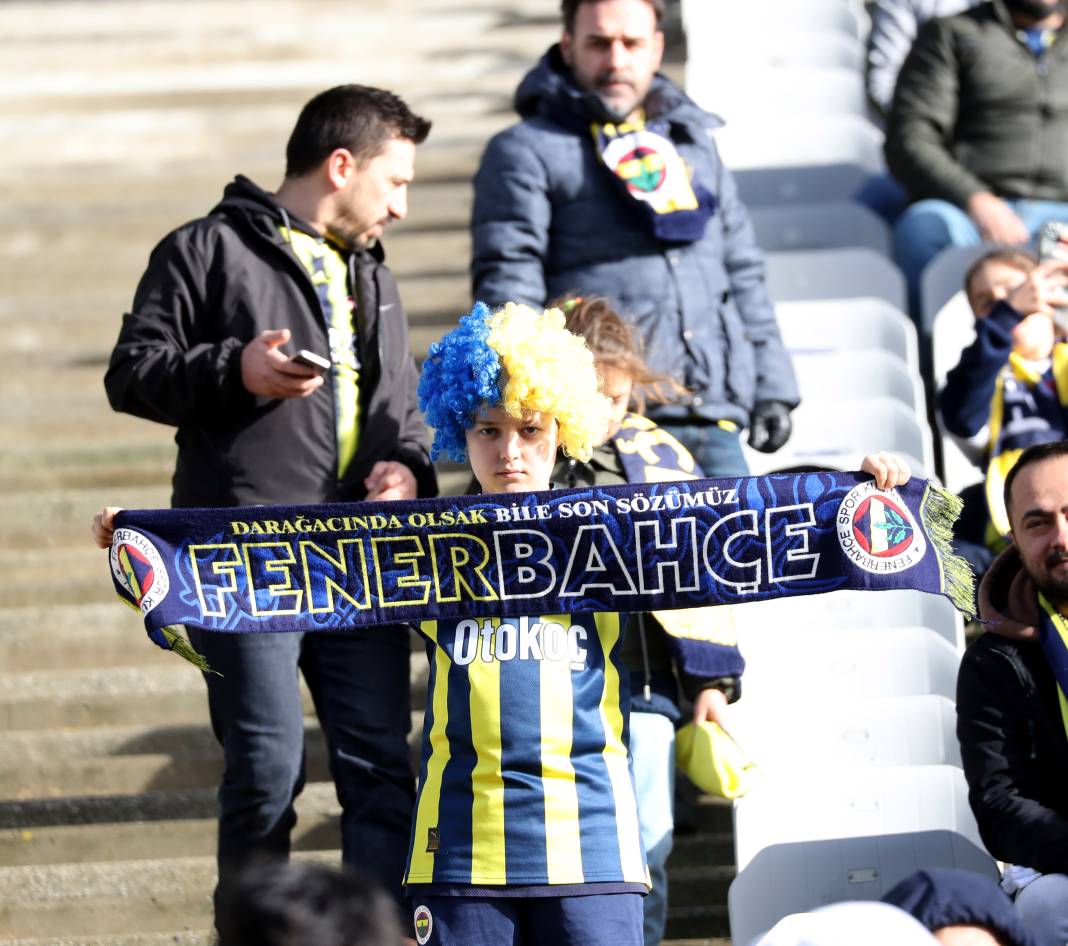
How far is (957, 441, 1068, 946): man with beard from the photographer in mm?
3924

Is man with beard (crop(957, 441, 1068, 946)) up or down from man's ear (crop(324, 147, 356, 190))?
down

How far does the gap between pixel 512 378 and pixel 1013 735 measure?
1.31 metres

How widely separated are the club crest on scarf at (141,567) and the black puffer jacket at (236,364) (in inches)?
17.0

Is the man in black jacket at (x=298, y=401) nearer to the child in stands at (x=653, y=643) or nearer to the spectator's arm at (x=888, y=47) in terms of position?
the child in stands at (x=653, y=643)

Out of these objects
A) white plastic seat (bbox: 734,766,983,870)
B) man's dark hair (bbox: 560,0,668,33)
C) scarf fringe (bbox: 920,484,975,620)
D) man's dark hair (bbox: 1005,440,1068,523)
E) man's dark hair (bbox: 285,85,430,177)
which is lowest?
white plastic seat (bbox: 734,766,983,870)

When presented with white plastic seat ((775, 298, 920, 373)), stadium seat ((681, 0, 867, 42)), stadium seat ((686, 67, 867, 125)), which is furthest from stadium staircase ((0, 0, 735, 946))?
white plastic seat ((775, 298, 920, 373))

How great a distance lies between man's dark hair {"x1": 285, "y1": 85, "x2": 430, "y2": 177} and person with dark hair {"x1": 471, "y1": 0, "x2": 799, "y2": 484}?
2.53ft

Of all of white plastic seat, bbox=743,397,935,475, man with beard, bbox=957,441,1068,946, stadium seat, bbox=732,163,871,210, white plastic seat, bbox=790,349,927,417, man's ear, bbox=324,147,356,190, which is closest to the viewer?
man with beard, bbox=957,441,1068,946

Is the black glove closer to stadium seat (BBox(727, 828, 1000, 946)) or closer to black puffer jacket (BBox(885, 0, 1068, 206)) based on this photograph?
stadium seat (BBox(727, 828, 1000, 946))

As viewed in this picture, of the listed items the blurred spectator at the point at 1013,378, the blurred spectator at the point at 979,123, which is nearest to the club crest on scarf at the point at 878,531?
the blurred spectator at the point at 1013,378

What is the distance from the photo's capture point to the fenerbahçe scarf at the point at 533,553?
3.75 metres

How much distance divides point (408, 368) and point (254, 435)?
1.67ft

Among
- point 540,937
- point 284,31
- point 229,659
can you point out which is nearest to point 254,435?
point 229,659

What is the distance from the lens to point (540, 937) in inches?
137
